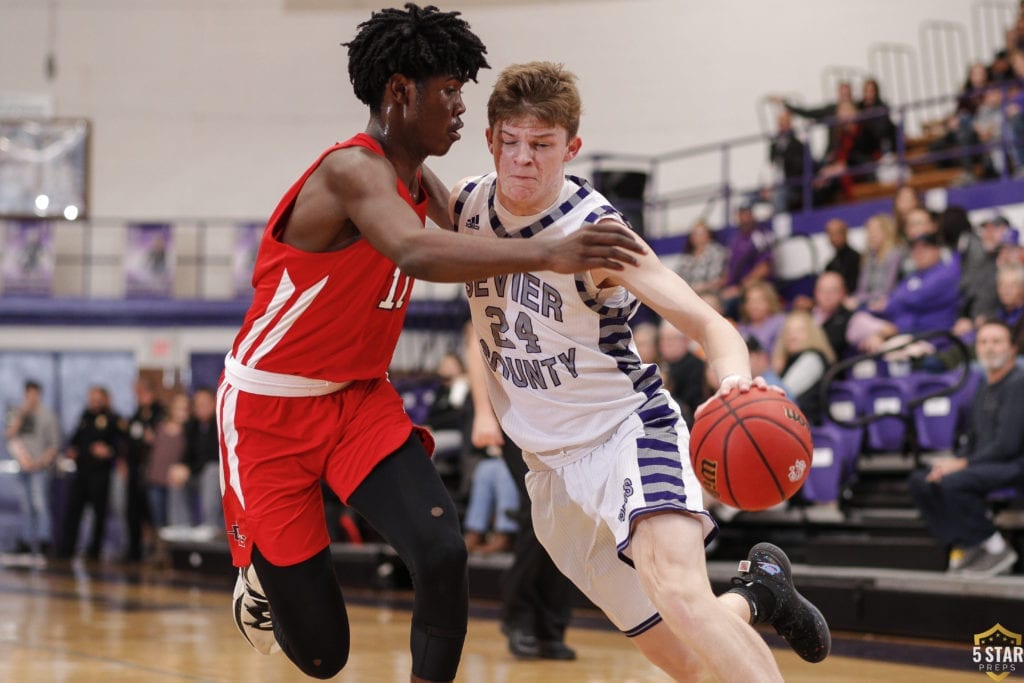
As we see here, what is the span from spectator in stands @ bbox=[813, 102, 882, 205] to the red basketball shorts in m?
9.44

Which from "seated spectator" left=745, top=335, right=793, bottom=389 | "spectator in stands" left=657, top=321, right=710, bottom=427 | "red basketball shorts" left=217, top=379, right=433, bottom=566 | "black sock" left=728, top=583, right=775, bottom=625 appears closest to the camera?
"red basketball shorts" left=217, top=379, right=433, bottom=566

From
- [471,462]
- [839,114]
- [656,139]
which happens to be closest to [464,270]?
[471,462]

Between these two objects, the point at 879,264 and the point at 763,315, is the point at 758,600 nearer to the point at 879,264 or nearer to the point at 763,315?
the point at 763,315

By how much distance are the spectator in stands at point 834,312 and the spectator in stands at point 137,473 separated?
907cm

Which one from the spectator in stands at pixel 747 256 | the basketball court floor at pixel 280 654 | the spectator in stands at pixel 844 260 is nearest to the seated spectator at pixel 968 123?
the spectator in stands at pixel 844 260

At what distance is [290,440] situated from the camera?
3.87 m

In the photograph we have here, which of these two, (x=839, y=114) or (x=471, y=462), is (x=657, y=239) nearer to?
(x=839, y=114)

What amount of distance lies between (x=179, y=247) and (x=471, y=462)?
10590 mm

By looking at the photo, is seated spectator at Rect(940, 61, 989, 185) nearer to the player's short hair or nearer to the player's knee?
the player's short hair

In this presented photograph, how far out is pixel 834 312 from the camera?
369 inches

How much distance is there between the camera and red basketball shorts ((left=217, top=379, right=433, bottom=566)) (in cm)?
383

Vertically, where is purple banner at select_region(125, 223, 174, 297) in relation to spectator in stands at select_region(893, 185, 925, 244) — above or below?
above

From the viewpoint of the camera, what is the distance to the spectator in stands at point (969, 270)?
8648 millimetres

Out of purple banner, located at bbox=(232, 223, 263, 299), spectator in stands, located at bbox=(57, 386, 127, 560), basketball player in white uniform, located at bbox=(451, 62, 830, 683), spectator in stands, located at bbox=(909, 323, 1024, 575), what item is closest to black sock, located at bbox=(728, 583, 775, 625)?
basketball player in white uniform, located at bbox=(451, 62, 830, 683)
